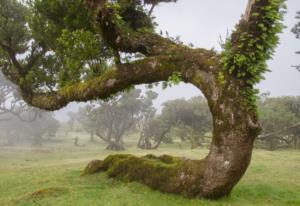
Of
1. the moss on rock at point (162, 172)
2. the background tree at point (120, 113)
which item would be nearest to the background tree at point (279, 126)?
the background tree at point (120, 113)

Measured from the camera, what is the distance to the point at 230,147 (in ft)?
44.3

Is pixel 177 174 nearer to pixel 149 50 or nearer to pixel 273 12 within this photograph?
pixel 149 50

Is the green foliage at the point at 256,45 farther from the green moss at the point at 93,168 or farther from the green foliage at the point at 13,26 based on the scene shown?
the green foliage at the point at 13,26

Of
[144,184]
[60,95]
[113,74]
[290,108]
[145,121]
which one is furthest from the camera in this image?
[145,121]

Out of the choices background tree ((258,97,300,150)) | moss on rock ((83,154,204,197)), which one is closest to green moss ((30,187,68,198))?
moss on rock ((83,154,204,197))

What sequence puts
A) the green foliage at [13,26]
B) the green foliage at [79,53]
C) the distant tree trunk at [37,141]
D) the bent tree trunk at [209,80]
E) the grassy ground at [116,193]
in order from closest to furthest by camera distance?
the bent tree trunk at [209,80] → the grassy ground at [116,193] → the green foliage at [79,53] → the green foliage at [13,26] → the distant tree trunk at [37,141]

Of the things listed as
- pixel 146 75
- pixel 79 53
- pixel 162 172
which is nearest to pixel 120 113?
pixel 79 53

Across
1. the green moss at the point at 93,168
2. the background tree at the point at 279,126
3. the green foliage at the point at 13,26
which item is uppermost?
the green foliage at the point at 13,26

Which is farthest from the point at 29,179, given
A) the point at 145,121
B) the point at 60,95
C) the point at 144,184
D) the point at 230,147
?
the point at 145,121

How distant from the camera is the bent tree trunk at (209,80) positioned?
44.5 feet

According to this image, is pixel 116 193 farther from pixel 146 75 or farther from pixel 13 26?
pixel 13 26

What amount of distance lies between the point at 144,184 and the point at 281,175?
947 centimetres

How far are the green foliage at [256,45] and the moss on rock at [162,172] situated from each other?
12.0ft

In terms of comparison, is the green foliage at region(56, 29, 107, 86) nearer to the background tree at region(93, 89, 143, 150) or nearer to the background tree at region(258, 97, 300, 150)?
the background tree at region(258, 97, 300, 150)
